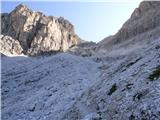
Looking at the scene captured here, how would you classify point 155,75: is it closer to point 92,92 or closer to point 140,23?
point 92,92

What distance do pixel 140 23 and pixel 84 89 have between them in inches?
4874

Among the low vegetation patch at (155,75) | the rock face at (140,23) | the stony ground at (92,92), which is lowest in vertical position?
the stony ground at (92,92)

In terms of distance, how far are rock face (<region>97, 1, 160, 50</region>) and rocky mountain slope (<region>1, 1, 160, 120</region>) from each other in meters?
87.5

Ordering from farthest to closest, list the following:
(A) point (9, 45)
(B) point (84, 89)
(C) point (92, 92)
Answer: (A) point (9, 45), (B) point (84, 89), (C) point (92, 92)

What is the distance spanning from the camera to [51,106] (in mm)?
36812

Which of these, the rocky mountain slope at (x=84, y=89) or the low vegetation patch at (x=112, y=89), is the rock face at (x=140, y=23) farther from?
the low vegetation patch at (x=112, y=89)

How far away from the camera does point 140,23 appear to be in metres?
158

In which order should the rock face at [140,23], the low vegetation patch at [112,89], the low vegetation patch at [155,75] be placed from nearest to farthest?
1. the low vegetation patch at [155,75]
2. the low vegetation patch at [112,89]
3. the rock face at [140,23]

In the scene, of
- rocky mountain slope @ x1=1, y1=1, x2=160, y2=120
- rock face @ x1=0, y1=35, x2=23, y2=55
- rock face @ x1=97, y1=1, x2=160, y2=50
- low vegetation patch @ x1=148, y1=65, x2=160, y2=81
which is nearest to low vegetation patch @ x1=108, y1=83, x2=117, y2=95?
rocky mountain slope @ x1=1, y1=1, x2=160, y2=120

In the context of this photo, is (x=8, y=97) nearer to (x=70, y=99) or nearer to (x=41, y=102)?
(x=41, y=102)

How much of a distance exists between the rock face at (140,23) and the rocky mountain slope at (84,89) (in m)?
87.5

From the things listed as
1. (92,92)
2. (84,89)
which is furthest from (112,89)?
(84,89)

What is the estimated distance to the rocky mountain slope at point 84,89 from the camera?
77.7ft

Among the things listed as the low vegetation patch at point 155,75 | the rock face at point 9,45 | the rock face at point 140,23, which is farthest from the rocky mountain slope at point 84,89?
the rock face at point 140,23
